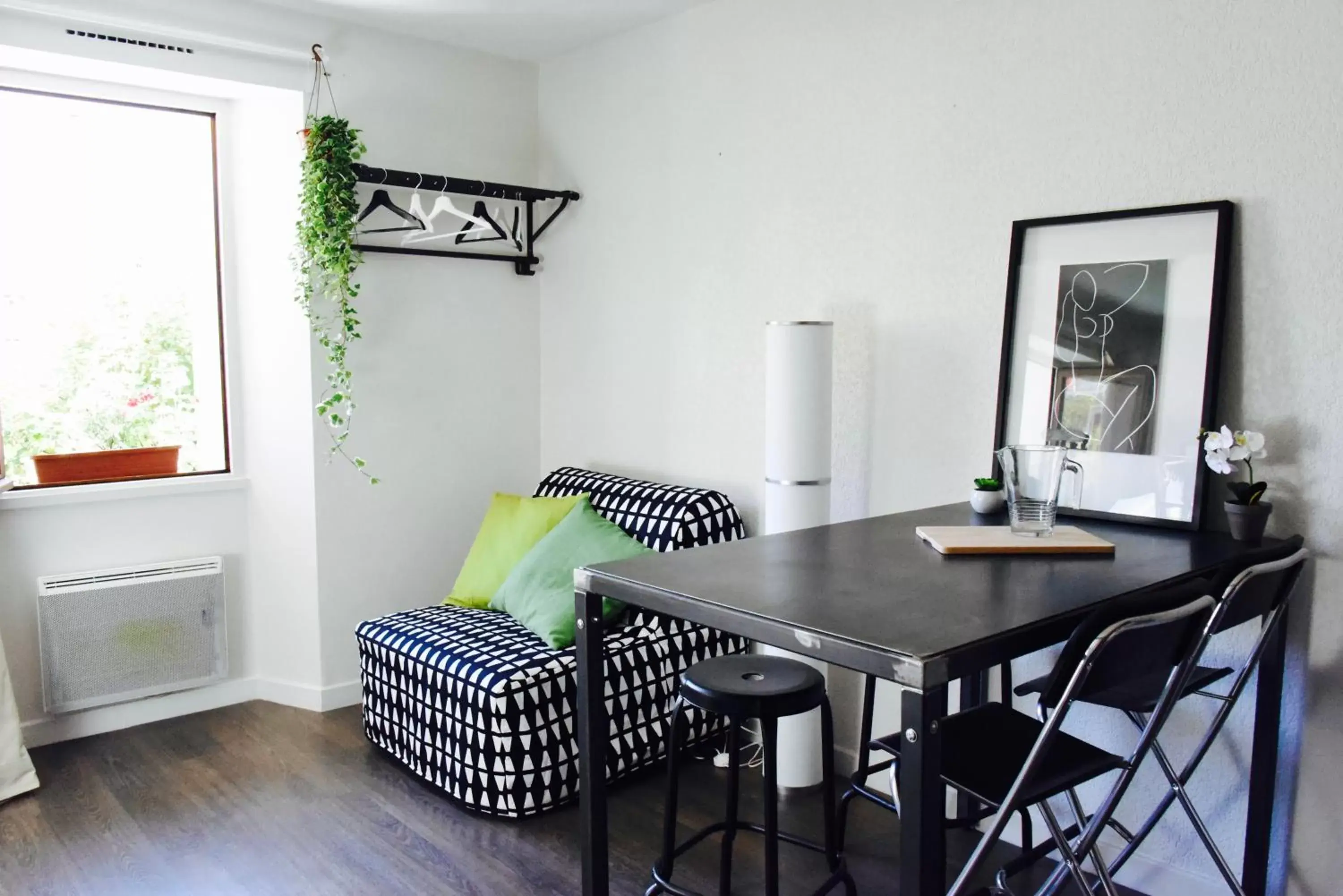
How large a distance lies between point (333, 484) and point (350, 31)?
1.64 meters

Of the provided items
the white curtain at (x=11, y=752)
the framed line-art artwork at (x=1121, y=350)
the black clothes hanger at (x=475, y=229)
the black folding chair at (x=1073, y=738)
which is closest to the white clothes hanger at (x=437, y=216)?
the black clothes hanger at (x=475, y=229)

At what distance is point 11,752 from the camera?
2.98 meters

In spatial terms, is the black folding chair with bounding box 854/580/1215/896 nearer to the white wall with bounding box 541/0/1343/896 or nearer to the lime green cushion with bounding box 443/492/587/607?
the white wall with bounding box 541/0/1343/896

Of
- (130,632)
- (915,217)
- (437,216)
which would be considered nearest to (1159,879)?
(915,217)

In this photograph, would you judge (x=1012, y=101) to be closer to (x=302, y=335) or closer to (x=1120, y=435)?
(x=1120, y=435)

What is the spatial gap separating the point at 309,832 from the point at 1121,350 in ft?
8.16

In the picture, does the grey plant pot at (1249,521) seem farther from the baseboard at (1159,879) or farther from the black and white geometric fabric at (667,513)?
the black and white geometric fabric at (667,513)

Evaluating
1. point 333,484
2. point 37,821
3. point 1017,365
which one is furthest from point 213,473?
point 1017,365

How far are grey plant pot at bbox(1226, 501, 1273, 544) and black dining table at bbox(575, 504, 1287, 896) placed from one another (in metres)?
0.04

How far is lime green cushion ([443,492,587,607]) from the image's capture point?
11.4 feet

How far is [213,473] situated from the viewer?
12.3ft

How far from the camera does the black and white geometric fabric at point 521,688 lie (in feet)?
9.16

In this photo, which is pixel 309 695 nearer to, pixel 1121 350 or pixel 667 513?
pixel 667 513

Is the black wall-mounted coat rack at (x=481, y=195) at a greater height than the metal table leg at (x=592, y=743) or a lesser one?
greater
